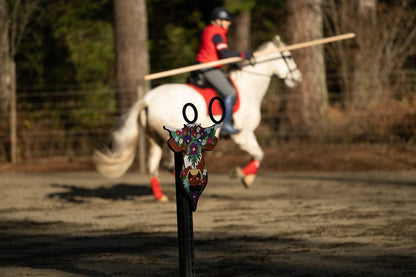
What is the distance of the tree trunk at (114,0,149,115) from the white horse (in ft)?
20.5

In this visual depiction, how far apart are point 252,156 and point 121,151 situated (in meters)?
1.85

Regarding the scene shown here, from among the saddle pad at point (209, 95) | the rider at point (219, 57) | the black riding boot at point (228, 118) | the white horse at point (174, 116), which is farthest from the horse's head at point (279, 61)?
the saddle pad at point (209, 95)

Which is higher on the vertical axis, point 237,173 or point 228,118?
point 228,118

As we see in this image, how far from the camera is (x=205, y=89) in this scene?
1030 cm

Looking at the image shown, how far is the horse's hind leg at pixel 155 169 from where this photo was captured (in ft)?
33.5

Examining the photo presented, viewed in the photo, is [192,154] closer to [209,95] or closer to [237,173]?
[209,95]

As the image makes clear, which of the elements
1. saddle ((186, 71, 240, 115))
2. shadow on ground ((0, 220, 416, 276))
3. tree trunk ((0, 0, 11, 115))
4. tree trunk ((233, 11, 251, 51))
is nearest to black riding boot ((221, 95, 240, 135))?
saddle ((186, 71, 240, 115))

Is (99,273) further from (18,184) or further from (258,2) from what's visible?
(258,2)

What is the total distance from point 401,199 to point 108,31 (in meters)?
14.2

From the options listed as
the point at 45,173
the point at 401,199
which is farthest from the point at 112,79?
the point at 401,199

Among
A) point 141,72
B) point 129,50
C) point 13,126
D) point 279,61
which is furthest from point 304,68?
point 13,126

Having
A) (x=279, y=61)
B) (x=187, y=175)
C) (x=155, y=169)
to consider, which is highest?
(x=279, y=61)

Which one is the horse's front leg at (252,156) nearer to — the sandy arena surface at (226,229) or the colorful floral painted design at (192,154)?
the sandy arena surface at (226,229)

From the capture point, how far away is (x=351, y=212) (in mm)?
8539
